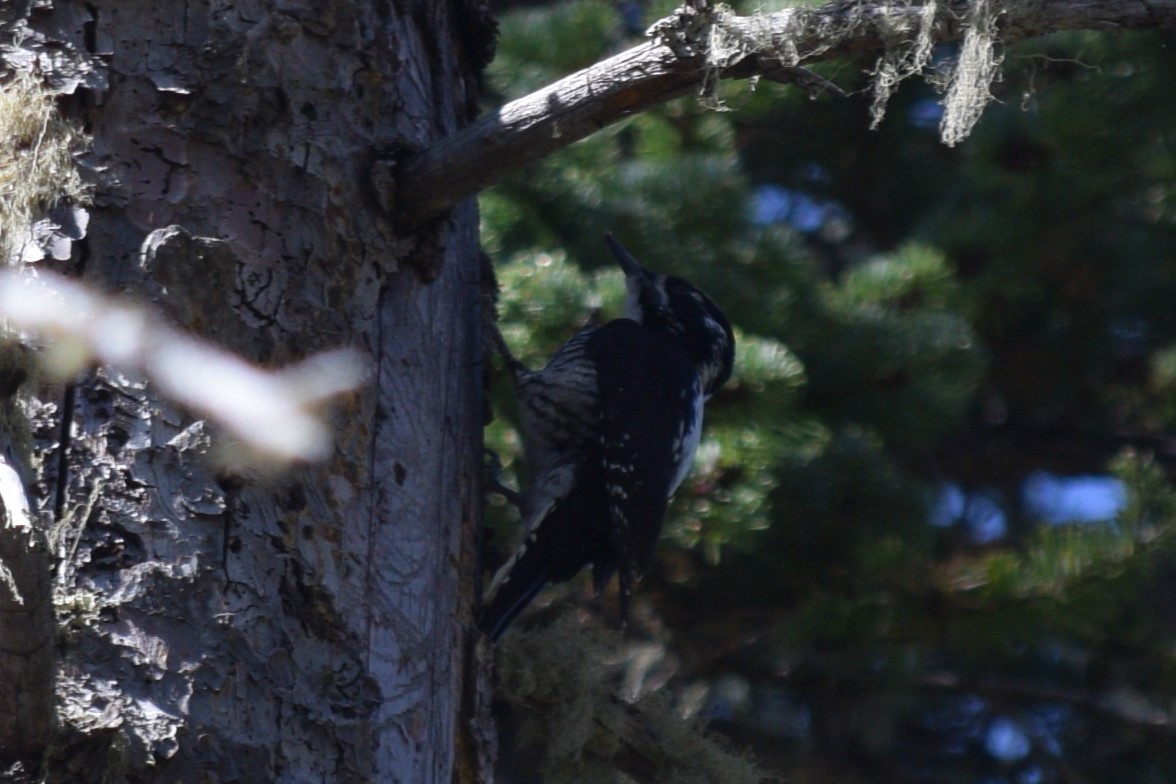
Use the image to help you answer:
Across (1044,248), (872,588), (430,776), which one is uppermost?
(1044,248)

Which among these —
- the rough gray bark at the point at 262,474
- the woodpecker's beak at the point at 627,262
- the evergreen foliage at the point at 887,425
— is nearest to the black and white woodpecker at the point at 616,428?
the woodpecker's beak at the point at 627,262

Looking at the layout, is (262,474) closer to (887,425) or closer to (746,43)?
(746,43)

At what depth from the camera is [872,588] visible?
4258mm

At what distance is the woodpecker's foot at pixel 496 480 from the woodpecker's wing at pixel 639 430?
229mm

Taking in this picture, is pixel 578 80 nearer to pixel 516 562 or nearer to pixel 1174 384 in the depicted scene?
pixel 516 562

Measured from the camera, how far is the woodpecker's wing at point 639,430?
3.54 meters

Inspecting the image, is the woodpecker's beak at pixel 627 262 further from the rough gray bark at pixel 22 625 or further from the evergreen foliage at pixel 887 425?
the rough gray bark at pixel 22 625

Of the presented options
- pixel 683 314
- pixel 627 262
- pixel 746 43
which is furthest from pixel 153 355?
pixel 683 314

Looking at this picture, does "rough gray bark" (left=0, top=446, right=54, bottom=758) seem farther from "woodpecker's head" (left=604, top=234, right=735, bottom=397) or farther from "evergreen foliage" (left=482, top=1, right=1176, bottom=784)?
"woodpecker's head" (left=604, top=234, right=735, bottom=397)

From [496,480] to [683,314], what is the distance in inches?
33.4

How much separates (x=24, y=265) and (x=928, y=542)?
10.4 feet

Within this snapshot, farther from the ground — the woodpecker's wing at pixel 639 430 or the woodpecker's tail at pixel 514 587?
the woodpecker's wing at pixel 639 430

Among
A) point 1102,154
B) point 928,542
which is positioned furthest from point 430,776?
point 1102,154

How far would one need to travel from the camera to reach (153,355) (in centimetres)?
192
